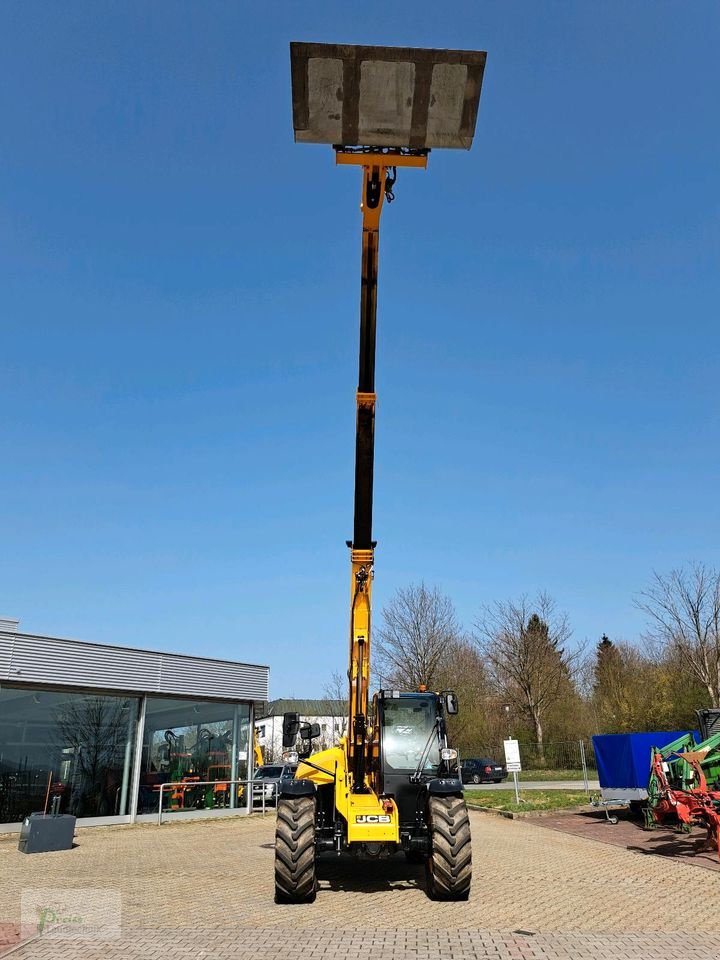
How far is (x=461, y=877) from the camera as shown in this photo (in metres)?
8.45

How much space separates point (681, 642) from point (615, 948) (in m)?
28.6

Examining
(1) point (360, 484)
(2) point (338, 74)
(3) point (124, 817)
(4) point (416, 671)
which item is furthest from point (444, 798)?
(4) point (416, 671)

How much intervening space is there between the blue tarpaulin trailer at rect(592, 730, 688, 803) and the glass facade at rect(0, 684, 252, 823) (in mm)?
10878

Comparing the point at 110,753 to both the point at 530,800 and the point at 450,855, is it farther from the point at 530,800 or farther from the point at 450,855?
the point at 450,855

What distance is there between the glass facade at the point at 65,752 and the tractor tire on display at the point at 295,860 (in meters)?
10.4

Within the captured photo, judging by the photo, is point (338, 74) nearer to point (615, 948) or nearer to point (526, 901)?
point (615, 948)

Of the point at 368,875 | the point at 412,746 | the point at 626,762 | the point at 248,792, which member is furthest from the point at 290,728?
the point at 248,792

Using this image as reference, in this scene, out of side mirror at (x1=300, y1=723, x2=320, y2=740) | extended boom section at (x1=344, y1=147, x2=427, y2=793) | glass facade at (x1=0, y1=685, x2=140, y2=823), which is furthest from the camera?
glass facade at (x1=0, y1=685, x2=140, y2=823)

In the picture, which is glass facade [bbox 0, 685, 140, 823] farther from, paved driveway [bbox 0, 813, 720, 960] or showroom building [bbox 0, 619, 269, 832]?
paved driveway [bbox 0, 813, 720, 960]

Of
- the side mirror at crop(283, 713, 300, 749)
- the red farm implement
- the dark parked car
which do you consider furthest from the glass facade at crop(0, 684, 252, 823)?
the dark parked car

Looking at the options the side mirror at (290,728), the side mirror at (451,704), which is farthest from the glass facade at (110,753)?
the side mirror at (451,704)

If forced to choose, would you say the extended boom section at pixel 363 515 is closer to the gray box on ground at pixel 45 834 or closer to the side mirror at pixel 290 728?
the side mirror at pixel 290 728

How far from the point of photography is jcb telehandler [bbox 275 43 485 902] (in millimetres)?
5645

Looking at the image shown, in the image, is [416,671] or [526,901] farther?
[416,671]
